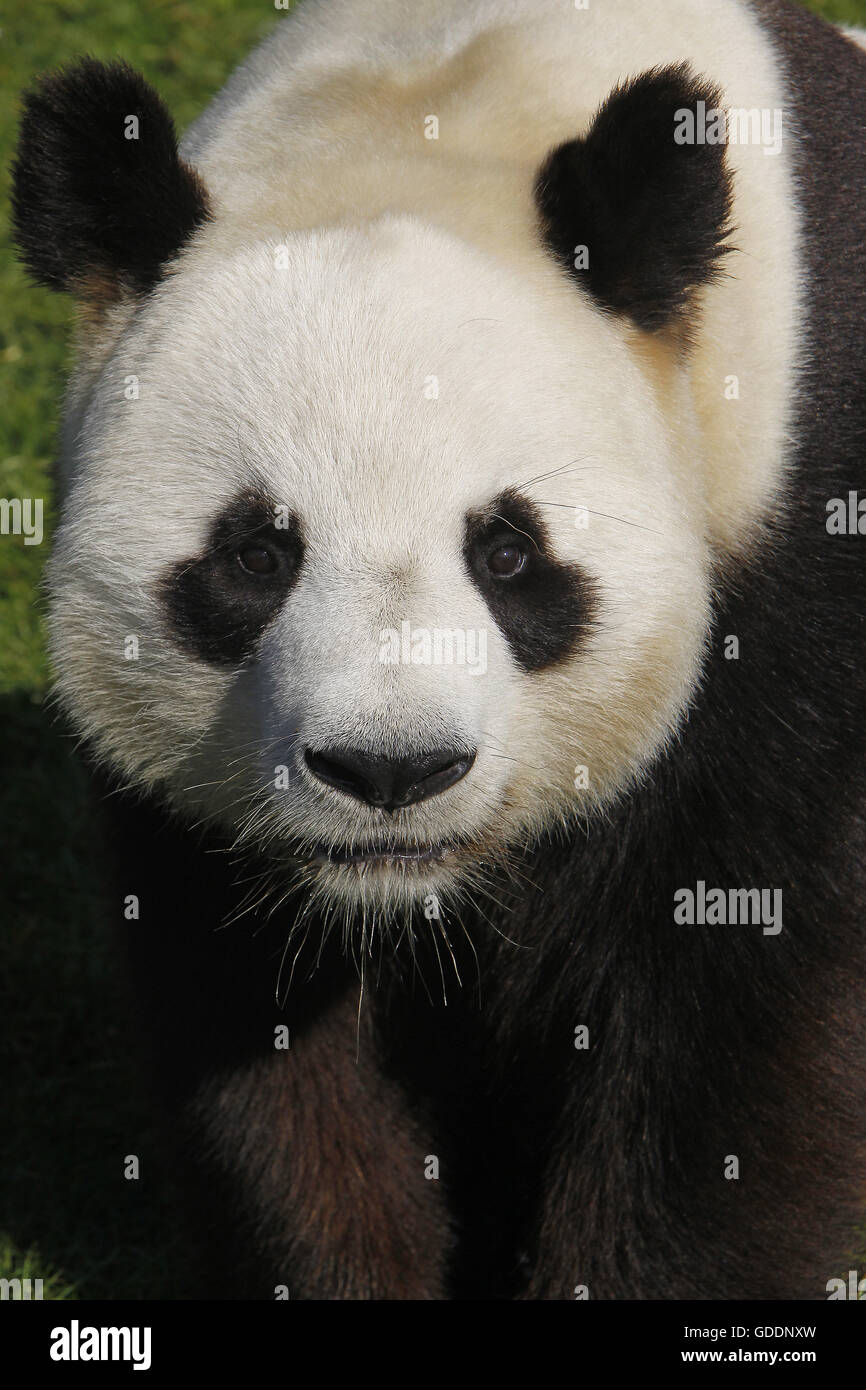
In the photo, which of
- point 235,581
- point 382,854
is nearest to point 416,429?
point 235,581

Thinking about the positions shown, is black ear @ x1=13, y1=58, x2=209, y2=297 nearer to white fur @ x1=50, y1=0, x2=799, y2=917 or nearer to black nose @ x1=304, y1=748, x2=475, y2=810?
white fur @ x1=50, y1=0, x2=799, y2=917

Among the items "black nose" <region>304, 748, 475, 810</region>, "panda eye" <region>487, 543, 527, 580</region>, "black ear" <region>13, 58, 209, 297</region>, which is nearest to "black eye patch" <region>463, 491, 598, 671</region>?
"panda eye" <region>487, 543, 527, 580</region>

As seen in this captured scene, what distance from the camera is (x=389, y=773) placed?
299cm

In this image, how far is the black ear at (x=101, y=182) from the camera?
3.28m

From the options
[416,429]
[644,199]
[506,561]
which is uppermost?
[644,199]

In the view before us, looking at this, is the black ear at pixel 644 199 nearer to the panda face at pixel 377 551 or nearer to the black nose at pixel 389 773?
the panda face at pixel 377 551

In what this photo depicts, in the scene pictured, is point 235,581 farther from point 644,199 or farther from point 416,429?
point 644,199

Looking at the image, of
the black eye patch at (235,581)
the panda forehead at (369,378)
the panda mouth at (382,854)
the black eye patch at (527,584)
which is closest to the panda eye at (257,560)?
the black eye patch at (235,581)

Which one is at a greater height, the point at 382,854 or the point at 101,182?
the point at 101,182

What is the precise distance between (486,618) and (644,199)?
0.82m

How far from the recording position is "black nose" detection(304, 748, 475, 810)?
2.98 metres

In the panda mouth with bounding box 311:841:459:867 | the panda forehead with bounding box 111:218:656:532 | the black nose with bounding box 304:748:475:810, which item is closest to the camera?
the black nose with bounding box 304:748:475:810

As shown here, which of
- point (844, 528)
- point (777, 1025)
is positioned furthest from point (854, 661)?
point (777, 1025)

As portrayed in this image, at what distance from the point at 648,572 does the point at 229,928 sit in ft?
4.14
